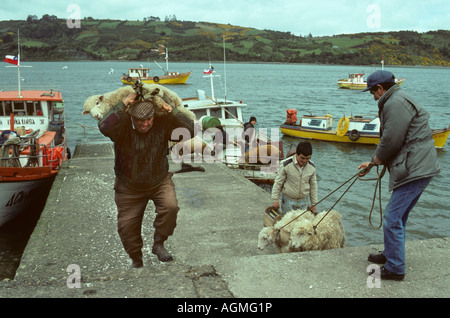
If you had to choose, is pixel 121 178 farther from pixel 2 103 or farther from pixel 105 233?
pixel 2 103

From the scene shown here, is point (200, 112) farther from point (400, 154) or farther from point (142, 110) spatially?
point (400, 154)

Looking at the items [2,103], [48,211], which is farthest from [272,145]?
[2,103]

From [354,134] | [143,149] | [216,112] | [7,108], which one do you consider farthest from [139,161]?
[354,134]

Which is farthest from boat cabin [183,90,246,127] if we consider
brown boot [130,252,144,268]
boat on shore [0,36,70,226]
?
brown boot [130,252,144,268]

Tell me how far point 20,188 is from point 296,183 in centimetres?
815

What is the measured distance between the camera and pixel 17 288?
11.5ft

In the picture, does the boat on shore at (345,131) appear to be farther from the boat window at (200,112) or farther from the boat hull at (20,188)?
the boat hull at (20,188)

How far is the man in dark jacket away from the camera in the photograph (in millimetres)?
3436

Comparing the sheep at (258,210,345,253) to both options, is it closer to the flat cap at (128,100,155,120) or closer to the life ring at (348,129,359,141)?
the flat cap at (128,100,155,120)

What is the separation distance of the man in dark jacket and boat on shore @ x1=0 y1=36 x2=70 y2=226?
853 centimetres

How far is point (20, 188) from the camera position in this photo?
1057 cm

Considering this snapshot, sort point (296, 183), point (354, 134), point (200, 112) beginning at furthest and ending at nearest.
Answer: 1. point (354, 134)
2. point (200, 112)
3. point (296, 183)

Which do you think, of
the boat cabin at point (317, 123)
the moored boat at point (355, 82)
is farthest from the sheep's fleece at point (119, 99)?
the moored boat at point (355, 82)

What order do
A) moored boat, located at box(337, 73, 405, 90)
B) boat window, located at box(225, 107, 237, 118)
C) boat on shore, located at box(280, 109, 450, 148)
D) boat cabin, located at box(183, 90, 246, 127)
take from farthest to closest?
1. moored boat, located at box(337, 73, 405, 90)
2. boat on shore, located at box(280, 109, 450, 148)
3. boat window, located at box(225, 107, 237, 118)
4. boat cabin, located at box(183, 90, 246, 127)
